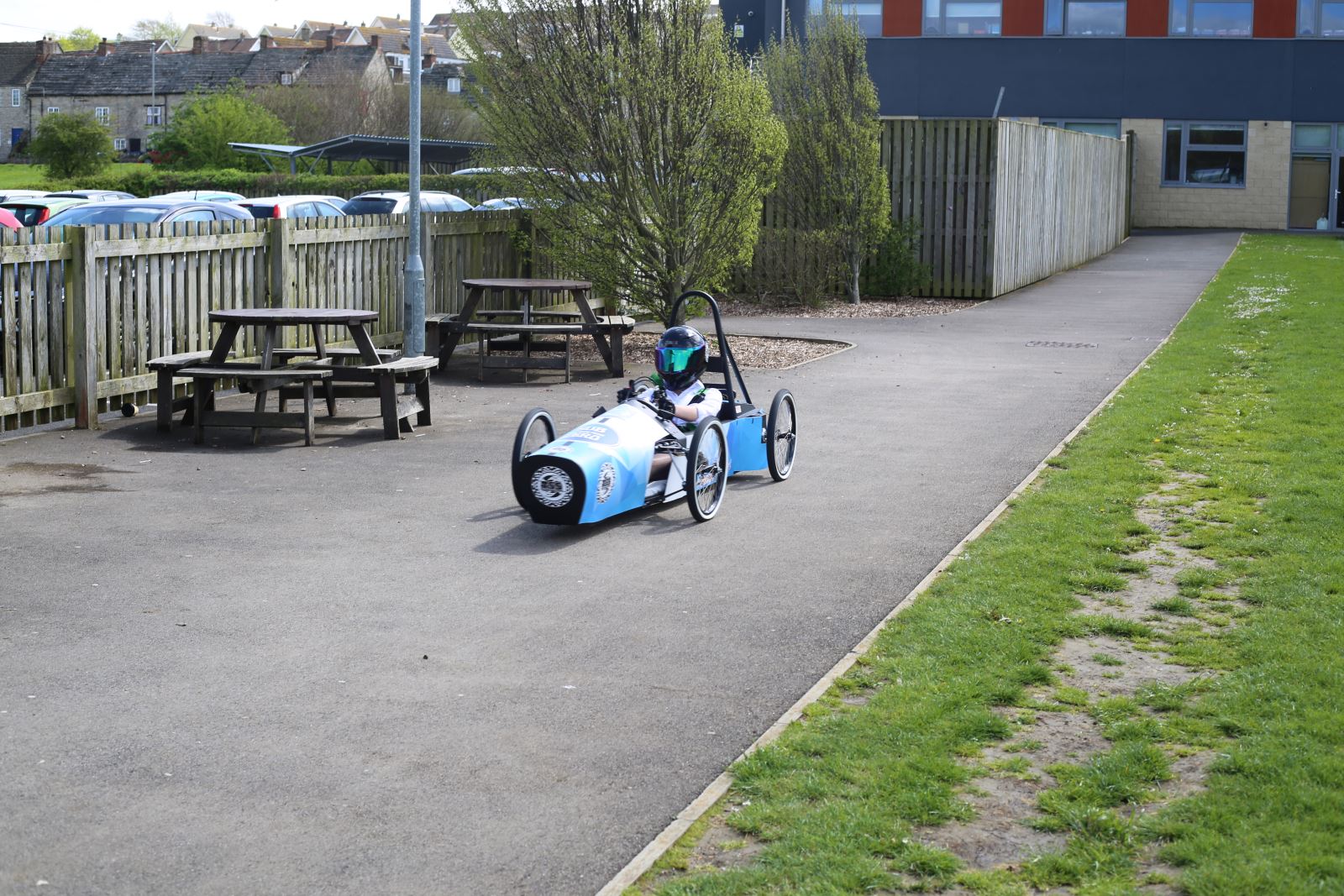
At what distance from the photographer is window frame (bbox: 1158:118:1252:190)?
49.5 m

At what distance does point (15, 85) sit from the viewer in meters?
116

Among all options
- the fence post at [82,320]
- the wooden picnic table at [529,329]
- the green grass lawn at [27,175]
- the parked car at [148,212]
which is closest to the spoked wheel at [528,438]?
the fence post at [82,320]

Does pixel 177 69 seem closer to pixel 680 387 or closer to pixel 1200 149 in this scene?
pixel 1200 149

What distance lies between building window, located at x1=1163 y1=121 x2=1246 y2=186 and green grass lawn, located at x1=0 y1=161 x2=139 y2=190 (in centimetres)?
3818

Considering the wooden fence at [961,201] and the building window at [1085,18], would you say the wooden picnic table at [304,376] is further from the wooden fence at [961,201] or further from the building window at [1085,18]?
the building window at [1085,18]

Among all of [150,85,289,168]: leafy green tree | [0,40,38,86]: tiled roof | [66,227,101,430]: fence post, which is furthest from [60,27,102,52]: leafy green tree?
[66,227,101,430]: fence post

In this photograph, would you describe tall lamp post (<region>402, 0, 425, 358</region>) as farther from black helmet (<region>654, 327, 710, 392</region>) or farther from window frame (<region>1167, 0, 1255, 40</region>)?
window frame (<region>1167, 0, 1255, 40</region>)

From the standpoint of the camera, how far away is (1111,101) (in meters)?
49.4

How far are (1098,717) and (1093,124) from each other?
47.0m

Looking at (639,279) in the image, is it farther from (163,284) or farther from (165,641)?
(165,641)

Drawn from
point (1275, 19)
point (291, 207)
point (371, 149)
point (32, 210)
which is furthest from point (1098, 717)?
point (1275, 19)

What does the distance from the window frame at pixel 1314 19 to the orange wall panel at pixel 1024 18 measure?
25.0 ft

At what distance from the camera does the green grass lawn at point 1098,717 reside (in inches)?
174

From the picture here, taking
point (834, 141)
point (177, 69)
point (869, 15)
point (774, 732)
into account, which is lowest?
point (774, 732)
